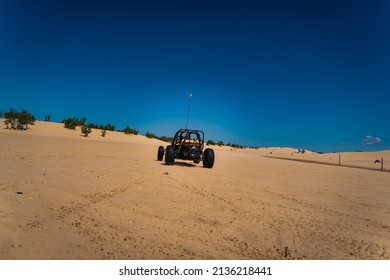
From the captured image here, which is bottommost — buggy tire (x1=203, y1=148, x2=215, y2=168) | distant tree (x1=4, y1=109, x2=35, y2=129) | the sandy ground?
the sandy ground

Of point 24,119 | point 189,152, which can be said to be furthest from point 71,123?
point 189,152

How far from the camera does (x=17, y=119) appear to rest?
2759 centimetres

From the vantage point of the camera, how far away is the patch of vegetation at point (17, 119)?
26.7 meters

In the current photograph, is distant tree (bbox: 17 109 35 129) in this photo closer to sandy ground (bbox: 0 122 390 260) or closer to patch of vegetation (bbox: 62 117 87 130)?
patch of vegetation (bbox: 62 117 87 130)

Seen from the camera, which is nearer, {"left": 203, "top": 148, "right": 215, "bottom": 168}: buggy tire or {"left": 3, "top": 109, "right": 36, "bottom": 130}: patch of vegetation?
{"left": 203, "top": 148, "right": 215, "bottom": 168}: buggy tire

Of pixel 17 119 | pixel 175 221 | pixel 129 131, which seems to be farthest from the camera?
pixel 129 131

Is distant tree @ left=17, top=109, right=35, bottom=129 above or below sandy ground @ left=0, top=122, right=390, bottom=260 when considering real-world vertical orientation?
above

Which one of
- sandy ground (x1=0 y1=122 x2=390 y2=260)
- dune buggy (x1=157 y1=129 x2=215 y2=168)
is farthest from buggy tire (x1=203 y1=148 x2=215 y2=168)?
sandy ground (x1=0 y1=122 x2=390 y2=260)

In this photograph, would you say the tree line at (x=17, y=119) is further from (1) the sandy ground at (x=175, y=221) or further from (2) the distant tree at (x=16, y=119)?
(1) the sandy ground at (x=175, y=221)

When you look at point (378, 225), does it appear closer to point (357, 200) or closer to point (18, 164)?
point (357, 200)

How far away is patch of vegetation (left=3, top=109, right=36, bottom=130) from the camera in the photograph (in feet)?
87.6

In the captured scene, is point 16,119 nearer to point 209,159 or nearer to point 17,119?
point 17,119

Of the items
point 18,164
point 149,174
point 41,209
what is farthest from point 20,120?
point 41,209
